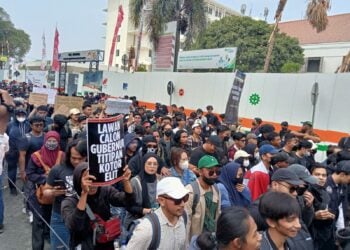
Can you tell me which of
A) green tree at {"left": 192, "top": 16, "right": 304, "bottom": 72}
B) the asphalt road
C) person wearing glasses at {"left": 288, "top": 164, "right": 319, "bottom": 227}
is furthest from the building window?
person wearing glasses at {"left": 288, "top": 164, "right": 319, "bottom": 227}

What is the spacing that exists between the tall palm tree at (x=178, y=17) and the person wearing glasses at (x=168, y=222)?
20029 millimetres

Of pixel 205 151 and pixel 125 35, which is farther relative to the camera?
pixel 125 35

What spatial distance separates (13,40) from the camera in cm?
8062

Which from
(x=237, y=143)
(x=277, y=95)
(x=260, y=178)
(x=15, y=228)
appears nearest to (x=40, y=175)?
(x=15, y=228)

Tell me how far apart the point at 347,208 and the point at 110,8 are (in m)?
64.2

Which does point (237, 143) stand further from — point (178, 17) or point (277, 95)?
point (178, 17)

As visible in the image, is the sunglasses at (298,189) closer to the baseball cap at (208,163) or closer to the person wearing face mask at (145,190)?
the baseball cap at (208,163)

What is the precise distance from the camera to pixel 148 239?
8.79 ft

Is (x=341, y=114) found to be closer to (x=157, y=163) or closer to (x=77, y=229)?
(x=157, y=163)

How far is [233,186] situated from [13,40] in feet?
281

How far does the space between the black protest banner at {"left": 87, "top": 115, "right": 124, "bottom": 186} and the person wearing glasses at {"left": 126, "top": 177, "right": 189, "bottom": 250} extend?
1.46ft

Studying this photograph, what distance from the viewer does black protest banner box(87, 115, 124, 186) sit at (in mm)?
2943

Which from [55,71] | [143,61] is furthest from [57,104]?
[143,61]

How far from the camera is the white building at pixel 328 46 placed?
128 feet
